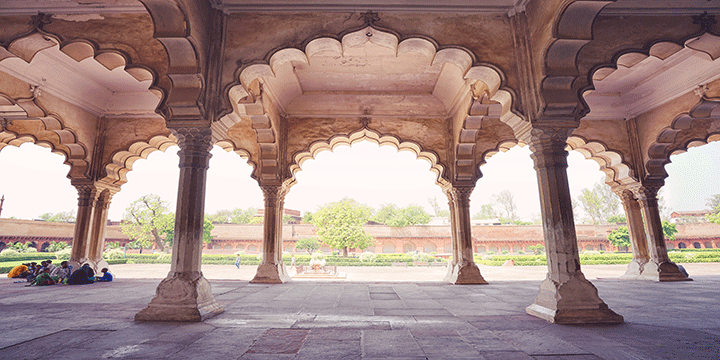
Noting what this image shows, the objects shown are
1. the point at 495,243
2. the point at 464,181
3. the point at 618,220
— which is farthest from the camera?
the point at 618,220

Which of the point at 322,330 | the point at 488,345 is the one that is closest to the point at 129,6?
the point at 322,330

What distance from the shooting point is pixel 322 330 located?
146 inches

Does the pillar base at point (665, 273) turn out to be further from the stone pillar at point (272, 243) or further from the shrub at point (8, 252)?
the shrub at point (8, 252)

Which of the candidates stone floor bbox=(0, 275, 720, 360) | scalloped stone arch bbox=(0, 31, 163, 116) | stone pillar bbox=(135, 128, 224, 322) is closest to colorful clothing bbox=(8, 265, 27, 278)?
scalloped stone arch bbox=(0, 31, 163, 116)

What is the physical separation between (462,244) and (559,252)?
467cm

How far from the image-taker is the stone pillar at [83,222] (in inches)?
391

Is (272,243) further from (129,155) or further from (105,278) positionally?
(129,155)

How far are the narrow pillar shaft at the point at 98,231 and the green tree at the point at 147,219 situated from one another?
2474 centimetres

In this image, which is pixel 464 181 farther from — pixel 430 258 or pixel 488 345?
pixel 430 258

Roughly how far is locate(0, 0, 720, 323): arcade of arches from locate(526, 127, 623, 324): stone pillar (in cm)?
2

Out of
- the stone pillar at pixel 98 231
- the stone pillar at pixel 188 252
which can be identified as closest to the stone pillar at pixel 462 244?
the stone pillar at pixel 188 252

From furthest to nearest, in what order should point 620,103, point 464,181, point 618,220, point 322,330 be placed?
point 618,220 < point 620,103 < point 464,181 < point 322,330

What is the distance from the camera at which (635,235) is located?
416 inches

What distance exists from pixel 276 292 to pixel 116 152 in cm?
751
